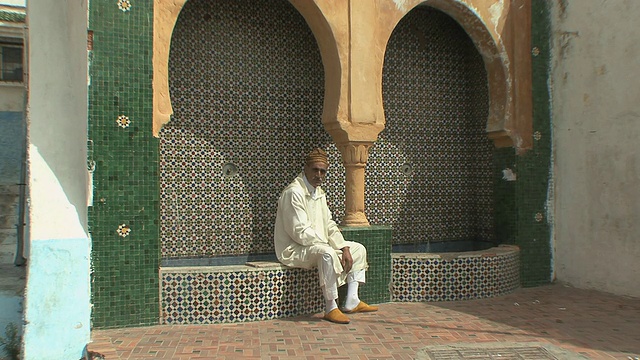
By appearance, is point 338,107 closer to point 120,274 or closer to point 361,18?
point 361,18

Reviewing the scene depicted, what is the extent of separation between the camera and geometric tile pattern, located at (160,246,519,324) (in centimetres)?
505

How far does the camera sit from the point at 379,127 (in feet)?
19.9

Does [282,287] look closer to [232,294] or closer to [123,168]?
[232,294]

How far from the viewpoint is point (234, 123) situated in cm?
641

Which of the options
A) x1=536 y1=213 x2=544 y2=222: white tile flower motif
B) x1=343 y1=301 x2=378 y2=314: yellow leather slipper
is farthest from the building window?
x1=536 y1=213 x2=544 y2=222: white tile flower motif

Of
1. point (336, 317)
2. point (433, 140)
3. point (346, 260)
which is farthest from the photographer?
point (433, 140)

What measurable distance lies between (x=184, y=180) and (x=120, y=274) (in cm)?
151

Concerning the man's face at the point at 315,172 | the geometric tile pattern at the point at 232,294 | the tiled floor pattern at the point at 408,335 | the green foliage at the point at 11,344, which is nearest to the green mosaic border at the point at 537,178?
the tiled floor pattern at the point at 408,335

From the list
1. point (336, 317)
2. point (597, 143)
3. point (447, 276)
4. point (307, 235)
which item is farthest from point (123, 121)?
point (597, 143)

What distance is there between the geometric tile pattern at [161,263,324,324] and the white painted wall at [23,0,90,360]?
779 millimetres

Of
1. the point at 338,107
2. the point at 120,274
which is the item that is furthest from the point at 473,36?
the point at 120,274

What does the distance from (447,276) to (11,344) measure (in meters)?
4.26

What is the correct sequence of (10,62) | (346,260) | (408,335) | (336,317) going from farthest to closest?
1. (10,62)
2. (346,260)
3. (336,317)
4. (408,335)

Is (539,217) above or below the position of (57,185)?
below
